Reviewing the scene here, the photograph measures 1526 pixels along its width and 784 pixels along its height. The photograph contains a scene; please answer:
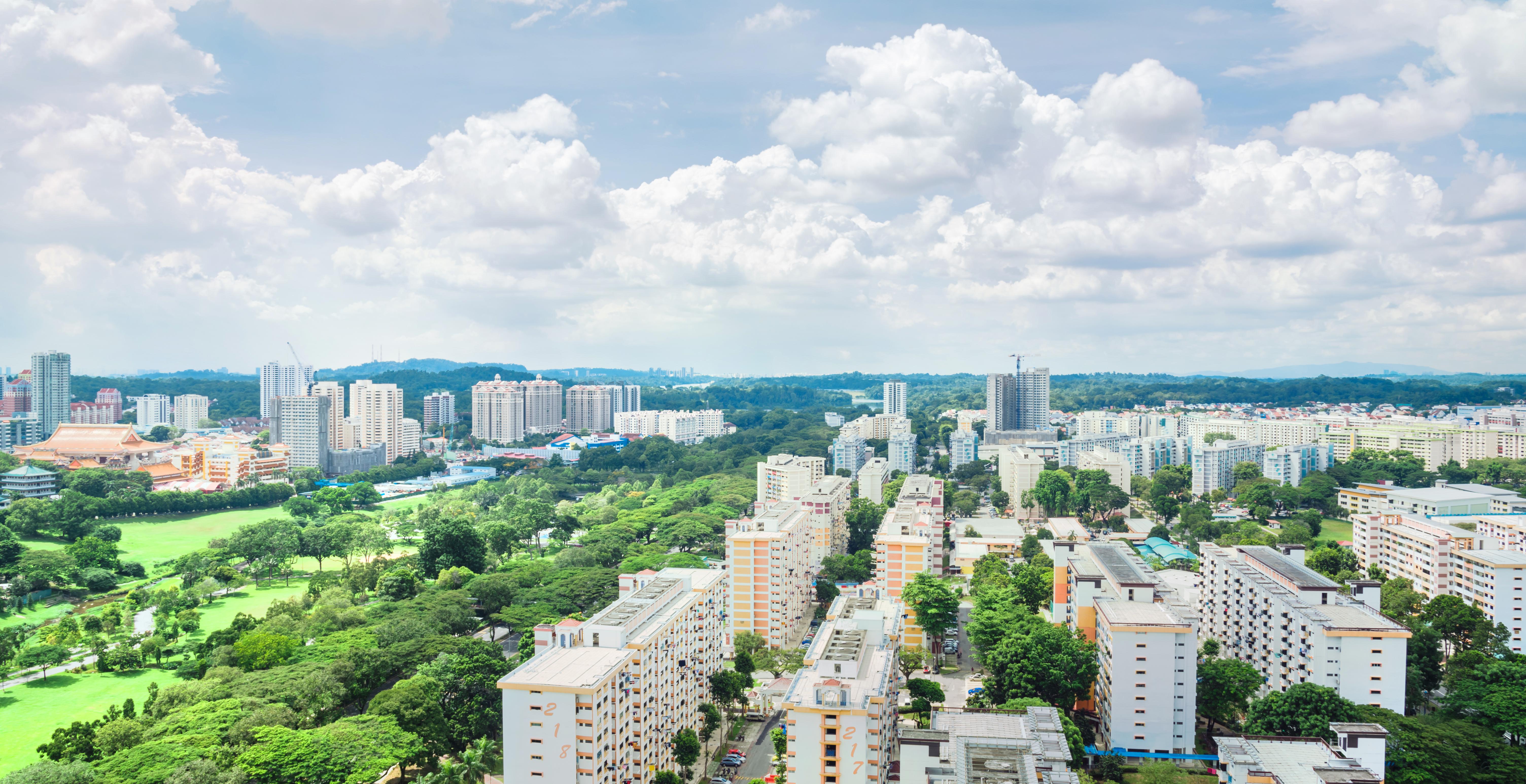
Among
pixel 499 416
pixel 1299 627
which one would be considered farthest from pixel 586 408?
pixel 1299 627

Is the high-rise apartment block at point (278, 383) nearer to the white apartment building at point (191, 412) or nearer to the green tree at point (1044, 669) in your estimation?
the white apartment building at point (191, 412)

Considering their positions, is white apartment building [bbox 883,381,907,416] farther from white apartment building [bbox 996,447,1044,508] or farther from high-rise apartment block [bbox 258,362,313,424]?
high-rise apartment block [bbox 258,362,313,424]

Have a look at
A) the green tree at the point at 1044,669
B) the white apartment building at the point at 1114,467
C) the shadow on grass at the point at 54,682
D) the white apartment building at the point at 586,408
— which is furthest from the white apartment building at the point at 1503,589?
the white apartment building at the point at 586,408

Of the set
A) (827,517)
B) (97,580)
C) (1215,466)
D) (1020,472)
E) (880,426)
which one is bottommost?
(97,580)

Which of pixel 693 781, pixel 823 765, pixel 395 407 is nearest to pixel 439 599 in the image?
pixel 693 781

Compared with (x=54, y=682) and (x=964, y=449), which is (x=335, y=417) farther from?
(x=54, y=682)
